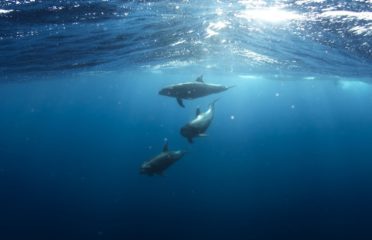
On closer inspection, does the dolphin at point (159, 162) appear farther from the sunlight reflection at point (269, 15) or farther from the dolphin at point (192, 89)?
the sunlight reflection at point (269, 15)

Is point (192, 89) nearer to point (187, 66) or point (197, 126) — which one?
point (197, 126)

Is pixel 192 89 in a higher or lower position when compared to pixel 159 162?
higher

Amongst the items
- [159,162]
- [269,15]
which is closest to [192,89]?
[159,162]

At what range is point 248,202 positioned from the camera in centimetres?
3850

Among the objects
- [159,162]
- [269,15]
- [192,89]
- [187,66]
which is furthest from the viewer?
[187,66]

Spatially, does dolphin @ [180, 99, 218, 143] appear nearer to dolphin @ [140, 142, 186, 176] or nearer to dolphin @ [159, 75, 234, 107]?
dolphin @ [159, 75, 234, 107]

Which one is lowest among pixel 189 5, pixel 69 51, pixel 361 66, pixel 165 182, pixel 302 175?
pixel 302 175

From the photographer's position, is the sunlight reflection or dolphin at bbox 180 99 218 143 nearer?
dolphin at bbox 180 99 218 143

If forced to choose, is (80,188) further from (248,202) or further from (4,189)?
(248,202)

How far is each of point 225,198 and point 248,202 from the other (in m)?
2.63

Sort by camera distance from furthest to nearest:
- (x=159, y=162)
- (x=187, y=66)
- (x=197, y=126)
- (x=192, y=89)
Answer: (x=187, y=66), (x=159, y=162), (x=192, y=89), (x=197, y=126)

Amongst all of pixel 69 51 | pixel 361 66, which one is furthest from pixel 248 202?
pixel 69 51

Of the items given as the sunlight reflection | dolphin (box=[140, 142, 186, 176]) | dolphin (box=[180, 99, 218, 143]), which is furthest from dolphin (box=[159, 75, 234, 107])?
the sunlight reflection

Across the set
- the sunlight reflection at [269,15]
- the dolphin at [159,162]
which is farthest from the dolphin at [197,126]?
the sunlight reflection at [269,15]
